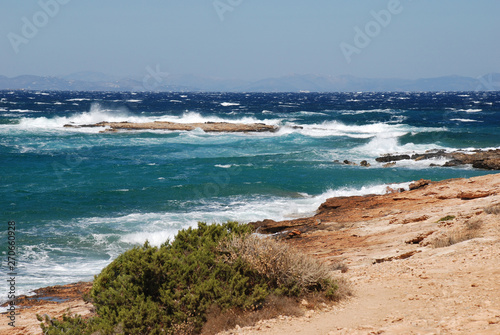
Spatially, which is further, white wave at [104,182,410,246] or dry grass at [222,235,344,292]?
white wave at [104,182,410,246]

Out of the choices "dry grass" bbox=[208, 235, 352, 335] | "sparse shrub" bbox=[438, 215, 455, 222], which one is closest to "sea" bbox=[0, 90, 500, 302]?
"sparse shrub" bbox=[438, 215, 455, 222]

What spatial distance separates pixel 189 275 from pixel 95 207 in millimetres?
13476

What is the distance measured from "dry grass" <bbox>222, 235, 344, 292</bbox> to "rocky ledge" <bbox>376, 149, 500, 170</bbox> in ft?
80.5

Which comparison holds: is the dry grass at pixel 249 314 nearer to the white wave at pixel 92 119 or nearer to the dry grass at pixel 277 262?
the dry grass at pixel 277 262

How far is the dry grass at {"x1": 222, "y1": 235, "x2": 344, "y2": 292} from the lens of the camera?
684 cm

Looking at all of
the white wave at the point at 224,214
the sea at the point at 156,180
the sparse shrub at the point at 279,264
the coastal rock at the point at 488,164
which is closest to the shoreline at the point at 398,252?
the sparse shrub at the point at 279,264

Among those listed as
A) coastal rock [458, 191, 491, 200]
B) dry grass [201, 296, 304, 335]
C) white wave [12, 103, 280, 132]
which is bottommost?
dry grass [201, 296, 304, 335]

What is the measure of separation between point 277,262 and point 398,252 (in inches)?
171

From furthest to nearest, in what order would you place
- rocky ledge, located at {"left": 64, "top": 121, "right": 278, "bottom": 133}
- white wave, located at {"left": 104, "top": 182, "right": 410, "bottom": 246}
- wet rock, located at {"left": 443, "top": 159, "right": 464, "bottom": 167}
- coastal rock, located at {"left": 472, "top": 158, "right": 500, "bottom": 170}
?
rocky ledge, located at {"left": 64, "top": 121, "right": 278, "bottom": 133} < wet rock, located at {"left": 443, "top": 159, "right": 464, "bottom": 167} < coastal rock, located at {"left": 472, "top": 158, "right": 500, "bottom": 170} < white wave, located at {"left": 104, "top": 182, "right": 410, "bottom": 246}

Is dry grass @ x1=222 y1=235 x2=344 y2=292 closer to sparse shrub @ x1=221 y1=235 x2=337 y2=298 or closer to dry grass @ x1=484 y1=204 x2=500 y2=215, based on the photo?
sparse shrub @ x1=221 y1=235 x2=337 y2=298

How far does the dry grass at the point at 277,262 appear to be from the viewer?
684 centimetres

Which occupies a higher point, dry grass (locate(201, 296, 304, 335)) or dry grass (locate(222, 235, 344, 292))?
dry grass (locate(222, 235, 344, 292))

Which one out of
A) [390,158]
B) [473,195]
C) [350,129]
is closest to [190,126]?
[350,129]

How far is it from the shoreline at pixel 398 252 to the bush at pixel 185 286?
0.53 metres
